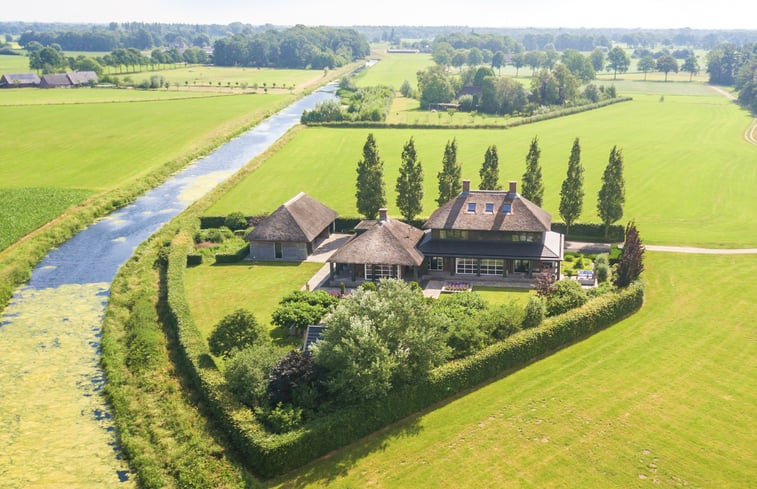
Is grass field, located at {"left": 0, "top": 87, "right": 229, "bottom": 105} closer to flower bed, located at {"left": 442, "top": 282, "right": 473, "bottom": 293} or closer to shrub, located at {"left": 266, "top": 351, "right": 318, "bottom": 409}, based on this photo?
flower bed, located at {"left": 442, "top": 282, "right": 473, "bottom": 293}

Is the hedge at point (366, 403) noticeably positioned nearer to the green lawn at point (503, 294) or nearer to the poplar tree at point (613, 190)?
the green lawn at point (503, 294)

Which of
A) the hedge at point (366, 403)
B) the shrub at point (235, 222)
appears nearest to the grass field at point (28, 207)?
the shrub at point (235, 222)

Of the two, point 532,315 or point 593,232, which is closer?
point 532,315

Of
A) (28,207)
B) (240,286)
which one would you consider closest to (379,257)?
(240,286)

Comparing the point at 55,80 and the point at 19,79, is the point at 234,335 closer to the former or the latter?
the point at 55,80

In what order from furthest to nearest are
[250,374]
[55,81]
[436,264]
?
[55,81]
[436,264]
[250,374]

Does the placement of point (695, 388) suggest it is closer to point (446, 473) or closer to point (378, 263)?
point (446, 473)

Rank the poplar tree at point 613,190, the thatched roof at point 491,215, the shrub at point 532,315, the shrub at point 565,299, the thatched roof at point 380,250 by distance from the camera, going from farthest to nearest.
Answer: the poplar tree at point 613,190
the thatched roof at point 491,215
the thatched roof at point 380,250
the shrub at point 565,299
the shrub at point 532,315

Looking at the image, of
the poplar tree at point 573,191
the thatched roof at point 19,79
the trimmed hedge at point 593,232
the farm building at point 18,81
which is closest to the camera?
the poplar tree at point 573,191
